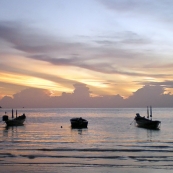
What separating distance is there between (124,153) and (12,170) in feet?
42.3

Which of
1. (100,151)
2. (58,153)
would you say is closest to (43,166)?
(58,153)

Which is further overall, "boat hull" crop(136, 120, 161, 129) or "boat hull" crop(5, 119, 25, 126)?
"boat hull" crop(5, 119, 25, 126)

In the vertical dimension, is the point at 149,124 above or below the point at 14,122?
below

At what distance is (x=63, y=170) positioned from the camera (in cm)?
2364

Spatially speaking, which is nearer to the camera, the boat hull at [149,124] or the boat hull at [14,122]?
the boat hull at [149,124]

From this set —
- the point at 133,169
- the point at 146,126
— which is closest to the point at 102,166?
the point at 133,169

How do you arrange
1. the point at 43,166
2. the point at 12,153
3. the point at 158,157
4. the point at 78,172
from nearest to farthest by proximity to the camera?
the point at 78,172, the point at 43,166, the point at 158,157, the point at 12,153

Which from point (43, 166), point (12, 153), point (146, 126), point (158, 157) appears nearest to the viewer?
point (43, 166)

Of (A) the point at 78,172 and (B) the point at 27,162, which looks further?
(B) the point at 27,162

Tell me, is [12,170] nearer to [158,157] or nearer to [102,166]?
[102,166]

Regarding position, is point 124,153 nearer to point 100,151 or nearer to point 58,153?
point 100,151

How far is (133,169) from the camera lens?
23938 mm

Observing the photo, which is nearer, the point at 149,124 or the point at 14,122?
the point at 149,124

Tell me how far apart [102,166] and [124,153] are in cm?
710
